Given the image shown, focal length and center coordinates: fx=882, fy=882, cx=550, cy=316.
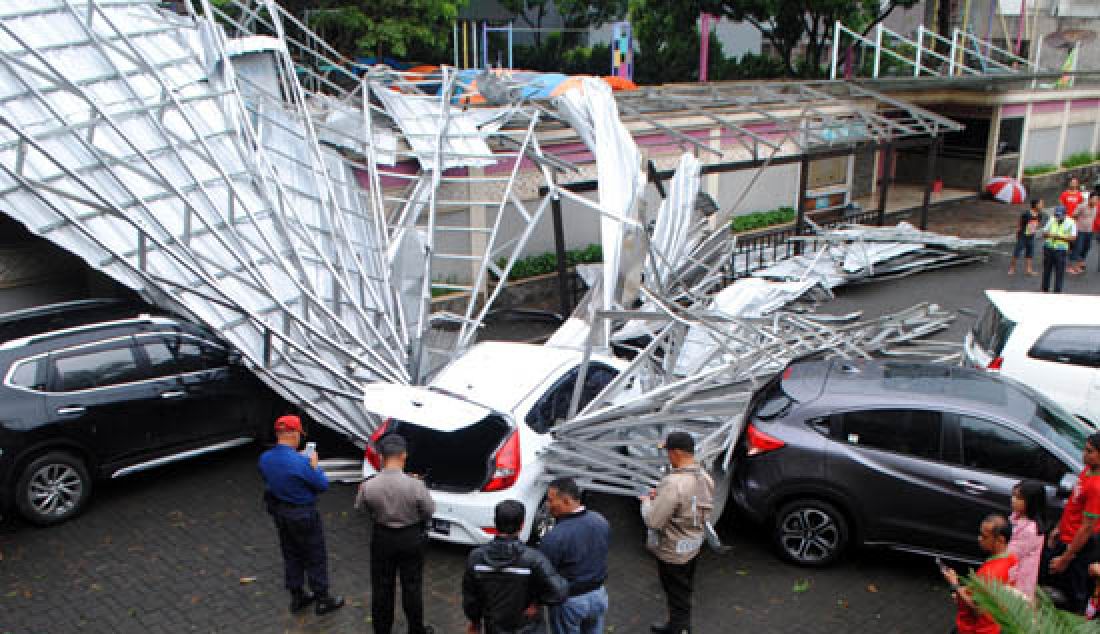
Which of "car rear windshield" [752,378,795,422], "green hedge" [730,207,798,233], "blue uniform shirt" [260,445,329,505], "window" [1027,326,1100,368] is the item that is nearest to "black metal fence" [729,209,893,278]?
"green hedge" [730,207,798,233]

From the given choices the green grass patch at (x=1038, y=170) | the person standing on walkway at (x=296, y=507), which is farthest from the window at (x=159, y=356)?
the green grass patch at (x=1038, y=170)

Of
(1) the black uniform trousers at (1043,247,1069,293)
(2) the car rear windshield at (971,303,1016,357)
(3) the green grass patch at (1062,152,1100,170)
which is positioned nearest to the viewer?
(2) the car rear windshield at (971,303,1016,357)

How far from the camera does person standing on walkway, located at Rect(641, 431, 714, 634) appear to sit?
5809 mm

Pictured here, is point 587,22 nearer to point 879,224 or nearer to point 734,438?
point 879,224

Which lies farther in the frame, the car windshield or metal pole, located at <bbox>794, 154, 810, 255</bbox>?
metal pole, located at <bbox>794, 154, 810, 255</bbox>

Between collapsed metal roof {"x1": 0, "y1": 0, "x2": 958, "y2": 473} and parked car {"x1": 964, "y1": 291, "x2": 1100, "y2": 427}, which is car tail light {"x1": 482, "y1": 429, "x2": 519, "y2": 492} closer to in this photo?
collapsed metal roof {"x1": 0, "y1": 0, "x2": 958, "y2": 473}

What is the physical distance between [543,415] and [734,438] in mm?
1650

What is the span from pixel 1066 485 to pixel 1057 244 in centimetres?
943

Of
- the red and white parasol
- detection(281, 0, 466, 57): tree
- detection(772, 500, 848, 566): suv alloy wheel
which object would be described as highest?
detection(281, 0, 466, 57): tree

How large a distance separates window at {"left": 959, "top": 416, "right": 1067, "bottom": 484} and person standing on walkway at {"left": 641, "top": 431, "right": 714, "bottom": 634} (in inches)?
101

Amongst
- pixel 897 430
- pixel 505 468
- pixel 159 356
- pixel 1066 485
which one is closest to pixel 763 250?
pixel 897 430

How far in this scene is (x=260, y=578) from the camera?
23.4 feet

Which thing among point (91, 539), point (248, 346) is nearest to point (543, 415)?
point (248, 346)

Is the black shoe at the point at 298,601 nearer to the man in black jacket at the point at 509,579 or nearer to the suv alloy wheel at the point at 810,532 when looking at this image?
the man in black jacket at the point at 509,579
